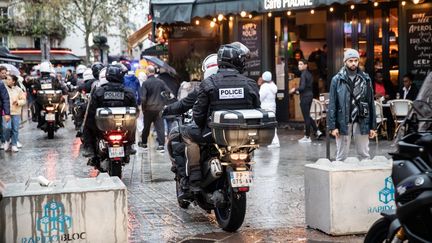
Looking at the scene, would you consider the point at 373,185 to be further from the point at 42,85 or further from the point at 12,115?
the point at 42,85

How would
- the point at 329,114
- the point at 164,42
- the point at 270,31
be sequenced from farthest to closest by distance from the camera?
the point at 164,42 → the point at 270,31 → the point at 329,114

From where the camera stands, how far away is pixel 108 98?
1005 cm

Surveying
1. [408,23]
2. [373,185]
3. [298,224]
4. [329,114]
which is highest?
[408,23]

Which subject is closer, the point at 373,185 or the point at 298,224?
the point at 373,185

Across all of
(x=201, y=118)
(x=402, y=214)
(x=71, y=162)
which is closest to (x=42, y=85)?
(x=71, y=162)

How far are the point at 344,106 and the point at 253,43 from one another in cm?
1006

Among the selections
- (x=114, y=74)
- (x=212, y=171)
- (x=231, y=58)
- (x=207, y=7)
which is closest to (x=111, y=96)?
(x=114, y=74)

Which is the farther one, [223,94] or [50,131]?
[50,131]

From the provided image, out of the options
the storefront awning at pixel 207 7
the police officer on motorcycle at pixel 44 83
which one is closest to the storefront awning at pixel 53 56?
the police officer on motorcycle at pixel 44 83

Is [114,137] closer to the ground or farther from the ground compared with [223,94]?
closer to the ground

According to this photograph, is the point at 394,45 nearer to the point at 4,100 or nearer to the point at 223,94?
the point at 4,100

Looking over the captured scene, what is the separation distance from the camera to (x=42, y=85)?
17.5 meters

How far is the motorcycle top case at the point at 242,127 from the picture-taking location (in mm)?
6559

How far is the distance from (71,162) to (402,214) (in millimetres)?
9834
